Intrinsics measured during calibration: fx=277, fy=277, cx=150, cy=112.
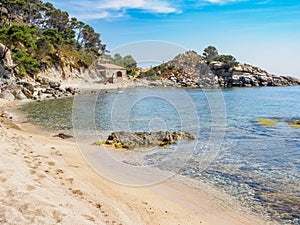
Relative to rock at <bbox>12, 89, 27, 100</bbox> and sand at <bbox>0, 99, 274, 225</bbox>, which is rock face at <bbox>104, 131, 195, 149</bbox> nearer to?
sand at <bbox>0, 99, 274, 225</bbox>

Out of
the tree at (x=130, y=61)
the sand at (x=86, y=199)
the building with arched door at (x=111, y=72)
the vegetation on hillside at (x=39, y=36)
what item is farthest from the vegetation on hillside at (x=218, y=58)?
the sand at (x=86, y=199)

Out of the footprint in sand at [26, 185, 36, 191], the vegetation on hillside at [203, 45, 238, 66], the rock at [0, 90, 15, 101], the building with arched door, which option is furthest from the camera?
the vegetation on hillside at [203, 45, 238, 66]

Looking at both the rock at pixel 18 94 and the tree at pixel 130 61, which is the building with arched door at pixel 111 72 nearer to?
the rock at pixel 18 94

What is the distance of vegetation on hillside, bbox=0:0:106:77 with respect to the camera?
57347 millimetres

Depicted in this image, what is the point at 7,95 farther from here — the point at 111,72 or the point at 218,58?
the point at 218,58

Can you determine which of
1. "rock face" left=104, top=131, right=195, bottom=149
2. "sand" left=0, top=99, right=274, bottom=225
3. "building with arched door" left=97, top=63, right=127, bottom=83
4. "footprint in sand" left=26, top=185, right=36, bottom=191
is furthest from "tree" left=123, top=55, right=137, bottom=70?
"building with arched door" left=97, top=63, right=127, bottom=83

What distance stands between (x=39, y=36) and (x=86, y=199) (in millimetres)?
86120

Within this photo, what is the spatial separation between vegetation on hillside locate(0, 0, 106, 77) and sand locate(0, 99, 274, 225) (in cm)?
5044

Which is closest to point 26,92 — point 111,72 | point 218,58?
point 111,72

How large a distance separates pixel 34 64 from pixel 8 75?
39.0 ft

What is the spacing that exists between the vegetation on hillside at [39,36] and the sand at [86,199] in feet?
165

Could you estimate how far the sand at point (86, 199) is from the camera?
5980mm

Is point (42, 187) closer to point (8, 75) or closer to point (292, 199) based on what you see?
point (292, 199)

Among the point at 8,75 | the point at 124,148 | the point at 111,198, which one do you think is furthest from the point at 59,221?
the point at 8,75
